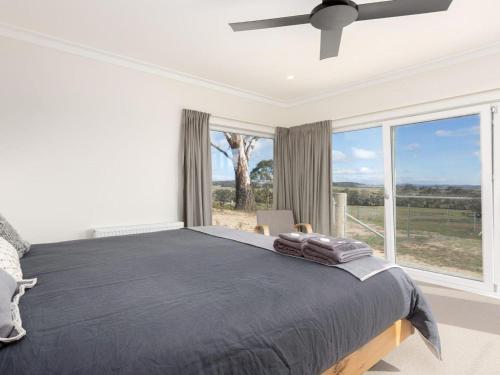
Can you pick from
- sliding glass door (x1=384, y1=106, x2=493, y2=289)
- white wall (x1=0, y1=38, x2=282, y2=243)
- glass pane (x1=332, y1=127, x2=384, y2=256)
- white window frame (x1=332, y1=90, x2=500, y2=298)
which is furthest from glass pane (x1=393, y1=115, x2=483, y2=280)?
white wall (x1=0, y1=38, x2=282, y2=243)

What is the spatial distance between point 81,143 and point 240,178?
223 cm

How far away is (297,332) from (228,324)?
288 millimetres

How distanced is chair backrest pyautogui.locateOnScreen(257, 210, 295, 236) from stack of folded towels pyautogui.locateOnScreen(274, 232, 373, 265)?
210 centimetres

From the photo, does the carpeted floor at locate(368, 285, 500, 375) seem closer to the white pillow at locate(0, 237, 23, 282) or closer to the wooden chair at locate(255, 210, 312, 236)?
the wooden chair at locate(255, 210, 312, 236)

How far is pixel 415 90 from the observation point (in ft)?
11.2

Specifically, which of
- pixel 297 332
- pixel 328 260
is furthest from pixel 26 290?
pixel 328 260

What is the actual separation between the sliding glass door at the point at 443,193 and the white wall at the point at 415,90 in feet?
0.74

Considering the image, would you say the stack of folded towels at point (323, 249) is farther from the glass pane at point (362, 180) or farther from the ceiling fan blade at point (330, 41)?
the glass pane at point (362, 180)

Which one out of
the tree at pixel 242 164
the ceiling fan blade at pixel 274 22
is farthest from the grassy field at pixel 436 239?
the ceiling fan blade at pixel 274 22

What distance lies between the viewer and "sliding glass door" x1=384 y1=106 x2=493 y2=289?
3.07m

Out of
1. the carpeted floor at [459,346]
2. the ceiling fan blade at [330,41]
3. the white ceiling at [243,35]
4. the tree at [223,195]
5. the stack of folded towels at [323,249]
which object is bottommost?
the carpeted floor at [459,346]

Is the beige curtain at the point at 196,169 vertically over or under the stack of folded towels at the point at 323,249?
over

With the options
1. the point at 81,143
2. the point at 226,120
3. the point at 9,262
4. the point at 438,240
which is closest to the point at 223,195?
the point at 226,120

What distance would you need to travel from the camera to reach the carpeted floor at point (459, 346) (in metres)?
1.86
